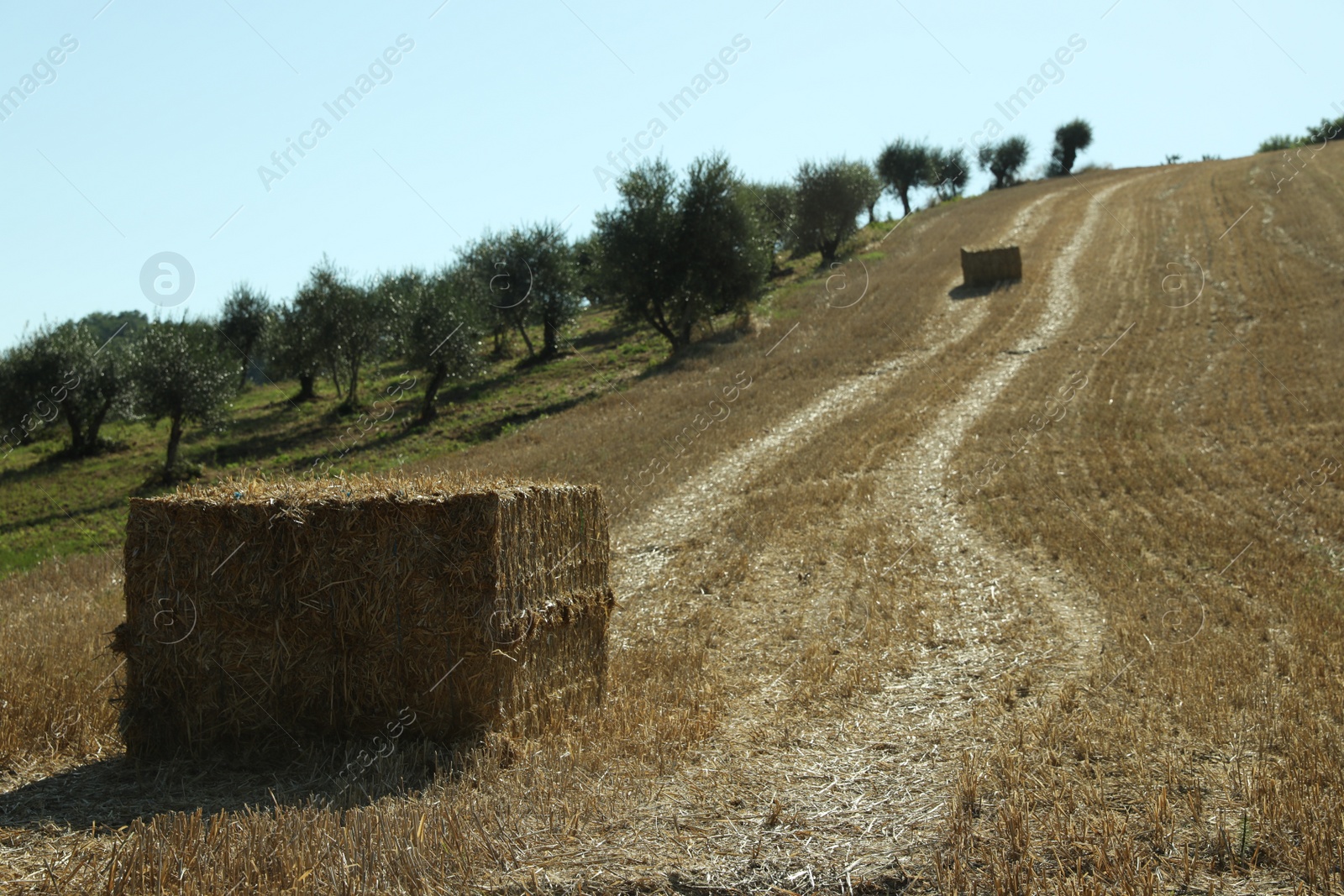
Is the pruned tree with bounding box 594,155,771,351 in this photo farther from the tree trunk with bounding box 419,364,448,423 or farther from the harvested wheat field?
the harvested wheat field

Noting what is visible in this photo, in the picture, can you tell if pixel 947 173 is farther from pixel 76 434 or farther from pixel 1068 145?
pixel 76 434

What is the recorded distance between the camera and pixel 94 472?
35.2m

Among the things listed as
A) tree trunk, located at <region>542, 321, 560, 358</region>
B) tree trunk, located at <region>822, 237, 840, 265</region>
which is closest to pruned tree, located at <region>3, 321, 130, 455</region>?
tree trunk, located at <region>542, 321, 560, 358</region>

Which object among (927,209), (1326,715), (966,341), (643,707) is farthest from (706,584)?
(927,209)

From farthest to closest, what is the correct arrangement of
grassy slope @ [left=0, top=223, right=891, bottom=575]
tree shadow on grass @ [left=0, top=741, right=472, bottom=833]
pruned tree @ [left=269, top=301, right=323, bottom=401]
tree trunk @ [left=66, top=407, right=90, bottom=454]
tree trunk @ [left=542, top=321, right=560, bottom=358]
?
tree trunk @ [left=542, top=321, right=560, bottom=358]
pruned tree @ [left=269, top=301, right=323, bottom=401]
tree trunk @ [left=66, top=407, right=90, bottom=454]
grassy slope @ [left=0, top=223, right=891, bottom=575]
tree shadow on grass @ [left=0, top=741, right=472, bottom=833]

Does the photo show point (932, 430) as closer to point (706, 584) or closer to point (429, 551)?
point (706, 584)

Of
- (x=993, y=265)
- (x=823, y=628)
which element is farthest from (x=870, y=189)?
(x=823, y=628)

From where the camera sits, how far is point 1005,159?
10769 cm

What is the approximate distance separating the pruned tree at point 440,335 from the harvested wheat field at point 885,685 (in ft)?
49.9

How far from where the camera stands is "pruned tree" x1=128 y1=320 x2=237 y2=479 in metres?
34.8

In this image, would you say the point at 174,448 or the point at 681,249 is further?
the point at 681,249

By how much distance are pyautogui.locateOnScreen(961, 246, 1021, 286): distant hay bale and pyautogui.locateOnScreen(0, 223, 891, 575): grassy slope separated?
28.7 ft

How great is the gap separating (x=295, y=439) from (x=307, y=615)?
33.3 metres

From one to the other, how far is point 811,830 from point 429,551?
10.9ft
